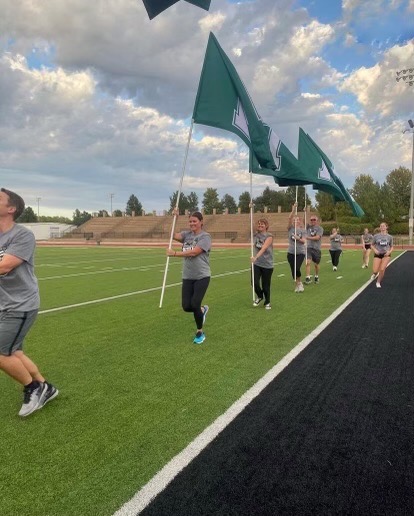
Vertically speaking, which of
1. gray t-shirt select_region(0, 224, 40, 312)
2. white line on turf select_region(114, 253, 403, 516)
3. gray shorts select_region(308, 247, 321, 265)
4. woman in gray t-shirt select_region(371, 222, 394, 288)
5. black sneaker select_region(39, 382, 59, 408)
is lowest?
white line on turf select_region(114, 253, 403, 516)

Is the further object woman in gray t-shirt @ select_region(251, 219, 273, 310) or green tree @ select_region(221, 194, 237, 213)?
green tree @ select_region(221, 194, 237, 213)

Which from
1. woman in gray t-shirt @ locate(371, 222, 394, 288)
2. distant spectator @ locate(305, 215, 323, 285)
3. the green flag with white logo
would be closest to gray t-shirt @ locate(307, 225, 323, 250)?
distant spectator @ locate(305, 215, 323, 285)

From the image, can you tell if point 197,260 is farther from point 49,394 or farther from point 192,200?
point 192,200

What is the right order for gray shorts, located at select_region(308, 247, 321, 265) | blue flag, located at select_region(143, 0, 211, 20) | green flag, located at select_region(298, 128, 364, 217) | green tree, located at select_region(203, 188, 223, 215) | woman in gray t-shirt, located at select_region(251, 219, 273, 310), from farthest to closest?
green tree, located at select_region(203, 188, 223, 215), gray shorts, located at select_region(308, 247, 321, 265), green flag, located at select_region(298, 128, 364, 217), woman in gray t-shirt, located at select_region(251, 219, 273, 310), blue flag, located at select_region(143, 0, 211, 20)

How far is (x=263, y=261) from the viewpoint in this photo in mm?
9688

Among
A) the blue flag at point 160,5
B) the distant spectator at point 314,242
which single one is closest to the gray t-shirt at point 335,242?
the distant spectator at point 314,242

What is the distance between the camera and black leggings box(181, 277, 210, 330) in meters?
6.56

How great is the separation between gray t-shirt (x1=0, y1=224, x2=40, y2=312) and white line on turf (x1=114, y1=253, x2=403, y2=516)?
1896 mm

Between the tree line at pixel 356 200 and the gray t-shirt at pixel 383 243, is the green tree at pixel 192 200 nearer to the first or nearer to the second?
the tree line at pixel 356 200

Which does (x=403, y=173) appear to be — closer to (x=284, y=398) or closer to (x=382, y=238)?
(x=382, y=238)

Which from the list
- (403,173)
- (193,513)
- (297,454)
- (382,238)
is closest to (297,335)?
(297,454)

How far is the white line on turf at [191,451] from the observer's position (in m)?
2.75

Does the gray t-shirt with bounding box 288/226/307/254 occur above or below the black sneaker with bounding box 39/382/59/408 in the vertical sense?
above

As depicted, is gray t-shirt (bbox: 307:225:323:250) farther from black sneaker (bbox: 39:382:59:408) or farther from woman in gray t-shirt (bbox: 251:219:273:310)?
black sneaker (bbox: 39:382:59:408)
